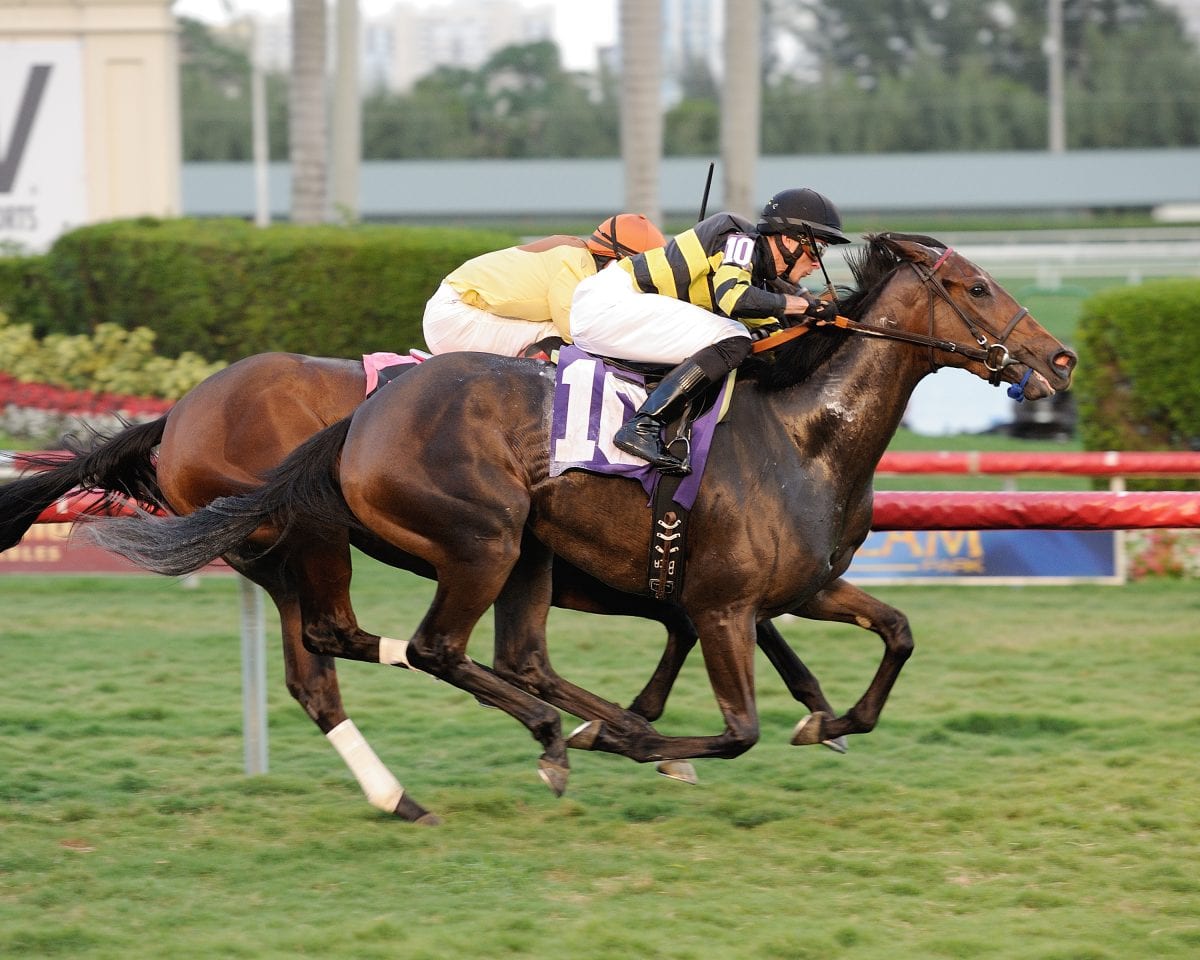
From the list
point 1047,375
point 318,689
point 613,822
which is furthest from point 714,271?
point 318,689

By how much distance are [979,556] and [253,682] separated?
4.28 metres

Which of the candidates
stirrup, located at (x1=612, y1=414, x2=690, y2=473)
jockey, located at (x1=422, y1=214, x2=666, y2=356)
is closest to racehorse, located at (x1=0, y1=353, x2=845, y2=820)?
jockey, located at (x1=422, y1=214, x2=666, y2=356)

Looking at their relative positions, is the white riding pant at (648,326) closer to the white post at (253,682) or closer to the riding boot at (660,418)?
the riding boot at (660,418)

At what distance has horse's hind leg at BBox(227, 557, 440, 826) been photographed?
501 cm

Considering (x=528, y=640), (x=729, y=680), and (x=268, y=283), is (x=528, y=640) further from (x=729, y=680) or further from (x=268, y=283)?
(x=268, y=283)

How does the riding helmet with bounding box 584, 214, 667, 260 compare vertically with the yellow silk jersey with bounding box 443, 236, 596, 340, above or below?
above

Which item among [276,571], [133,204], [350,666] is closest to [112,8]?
[133,204]

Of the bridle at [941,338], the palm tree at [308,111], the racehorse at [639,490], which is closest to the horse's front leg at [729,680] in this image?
the racehorse at [639,490]

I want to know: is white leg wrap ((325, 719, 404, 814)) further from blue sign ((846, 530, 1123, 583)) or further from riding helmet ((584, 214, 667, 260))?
blue sign ((846, 530, 1123, 583))

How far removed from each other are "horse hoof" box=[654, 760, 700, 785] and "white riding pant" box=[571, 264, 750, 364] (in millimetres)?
1279

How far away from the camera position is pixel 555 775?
475cm

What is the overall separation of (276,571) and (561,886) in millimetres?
1544

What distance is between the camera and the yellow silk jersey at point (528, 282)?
17.3ft

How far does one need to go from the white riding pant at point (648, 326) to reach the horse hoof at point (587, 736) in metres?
1.12
